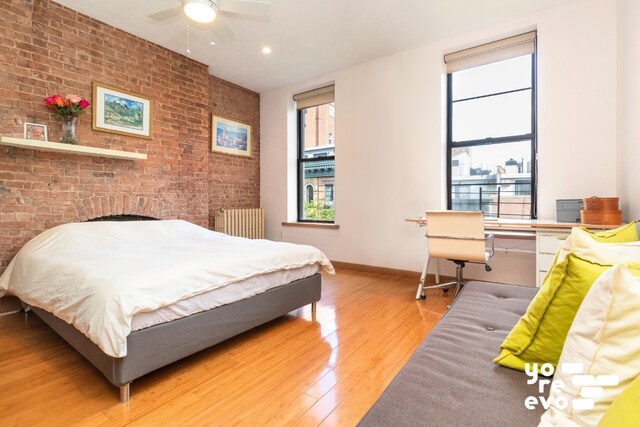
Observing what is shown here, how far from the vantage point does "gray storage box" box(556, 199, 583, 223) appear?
2736mm

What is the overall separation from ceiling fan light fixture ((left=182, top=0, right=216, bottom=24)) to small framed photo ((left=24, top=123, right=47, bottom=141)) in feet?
5.72

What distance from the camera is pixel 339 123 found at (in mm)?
4477

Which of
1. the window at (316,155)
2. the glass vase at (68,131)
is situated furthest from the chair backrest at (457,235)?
the glass vase at (68,131)

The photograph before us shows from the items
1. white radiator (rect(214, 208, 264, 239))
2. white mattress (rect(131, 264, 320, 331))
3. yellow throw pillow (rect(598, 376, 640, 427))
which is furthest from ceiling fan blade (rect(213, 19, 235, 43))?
yellow throw pillow (rect(598, 376, 640, 427))

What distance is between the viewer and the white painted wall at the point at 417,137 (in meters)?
2.89

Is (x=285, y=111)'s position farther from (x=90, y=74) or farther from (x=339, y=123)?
(x=90, y=74)

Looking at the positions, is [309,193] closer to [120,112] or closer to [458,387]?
[120,112]

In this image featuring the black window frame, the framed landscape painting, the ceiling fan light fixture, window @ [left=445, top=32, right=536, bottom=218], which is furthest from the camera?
the black window frame

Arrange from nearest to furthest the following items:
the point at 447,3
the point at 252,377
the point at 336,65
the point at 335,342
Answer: the point at 252,377 → the point at 335,342 → the point at 447,3 → the point at 336,65

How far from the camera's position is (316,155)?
5031mm

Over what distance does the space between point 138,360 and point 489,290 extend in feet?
6.29

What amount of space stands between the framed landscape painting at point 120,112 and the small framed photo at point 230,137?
1030mm

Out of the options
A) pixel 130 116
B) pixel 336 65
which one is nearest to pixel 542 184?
pixel 336 65

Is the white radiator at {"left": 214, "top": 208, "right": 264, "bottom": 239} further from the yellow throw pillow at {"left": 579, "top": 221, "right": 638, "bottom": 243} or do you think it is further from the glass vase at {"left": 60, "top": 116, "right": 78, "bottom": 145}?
the yellow throw pillow at {"left": 579, "top": 221, "right": 638, "bottom": 243}
